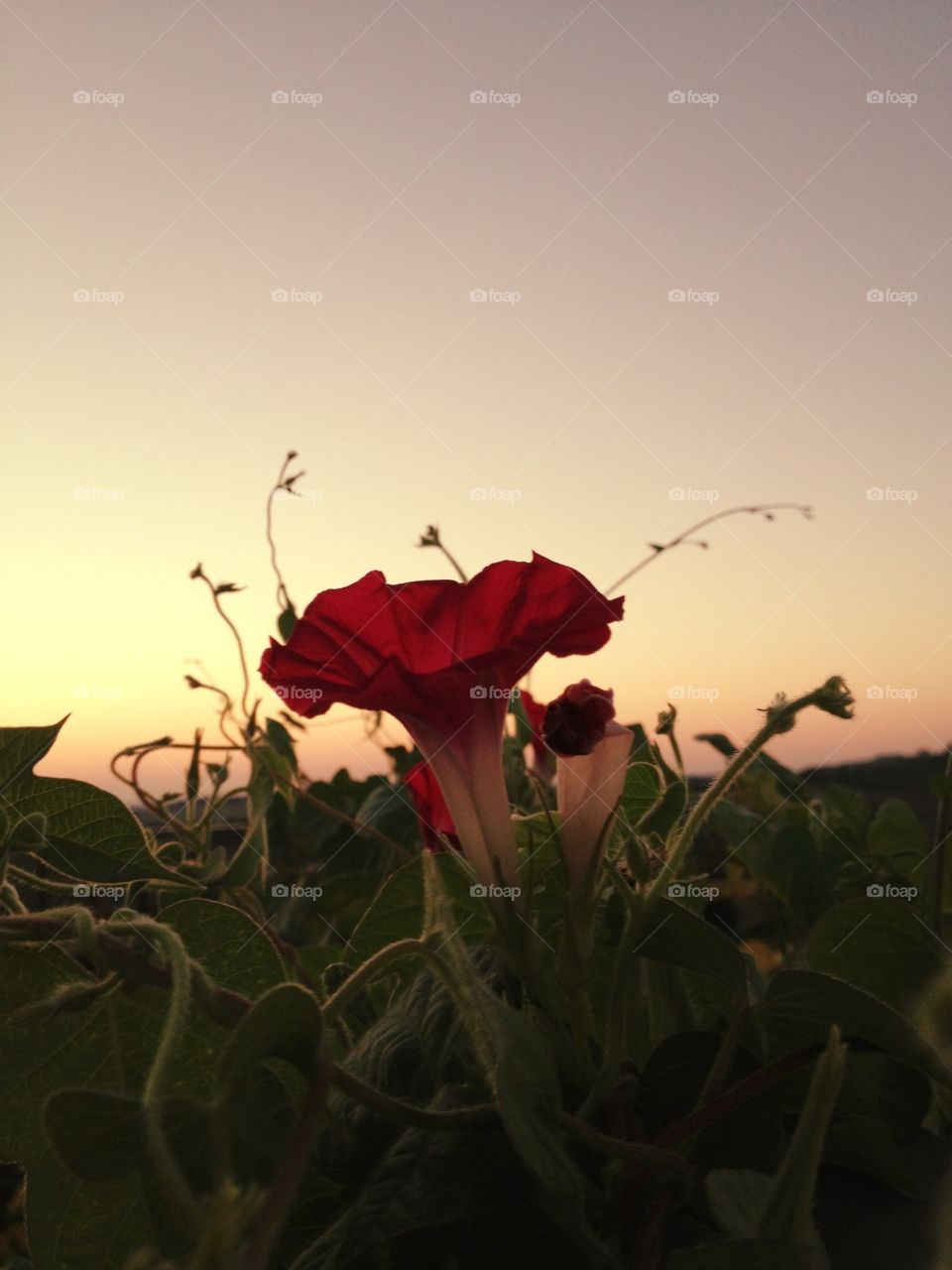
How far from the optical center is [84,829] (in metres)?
0.50

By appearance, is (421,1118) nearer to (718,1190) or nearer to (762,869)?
(718,1190)

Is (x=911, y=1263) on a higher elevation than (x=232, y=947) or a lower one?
lower

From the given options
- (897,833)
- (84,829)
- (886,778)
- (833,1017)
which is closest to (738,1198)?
(833,1017)

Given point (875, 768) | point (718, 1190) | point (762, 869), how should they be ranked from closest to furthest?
1. point (718, 1190)
2. point (762, 869)
3. point (875, 768)

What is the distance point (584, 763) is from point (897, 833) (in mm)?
346

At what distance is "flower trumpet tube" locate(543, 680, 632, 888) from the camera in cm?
47

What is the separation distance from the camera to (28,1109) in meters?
0.43

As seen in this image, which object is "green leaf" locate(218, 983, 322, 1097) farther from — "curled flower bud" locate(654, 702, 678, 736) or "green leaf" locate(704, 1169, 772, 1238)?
"curled flower bud" locate(654, 702, 678, 736)

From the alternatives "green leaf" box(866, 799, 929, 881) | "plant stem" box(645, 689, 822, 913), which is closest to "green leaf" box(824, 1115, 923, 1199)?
"plant stem" box(645, 689, 822, 913)

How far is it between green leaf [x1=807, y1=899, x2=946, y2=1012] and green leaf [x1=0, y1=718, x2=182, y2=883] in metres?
0.29

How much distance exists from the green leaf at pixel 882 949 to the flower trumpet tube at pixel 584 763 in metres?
0.11

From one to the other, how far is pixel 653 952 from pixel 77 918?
0.69ft

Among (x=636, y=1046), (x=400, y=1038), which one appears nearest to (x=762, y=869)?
(x=636, y=1046)

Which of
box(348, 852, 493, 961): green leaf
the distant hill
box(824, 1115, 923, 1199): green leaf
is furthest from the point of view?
the distant hill
